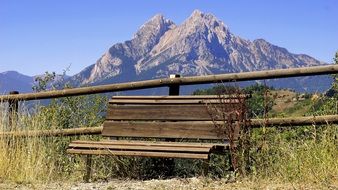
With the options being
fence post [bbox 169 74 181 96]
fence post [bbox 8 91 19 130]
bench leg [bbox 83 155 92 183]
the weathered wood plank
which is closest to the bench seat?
bench leg [bbox 83 155 92 183]

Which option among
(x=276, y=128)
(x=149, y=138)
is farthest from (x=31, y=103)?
(x=276, y=128)

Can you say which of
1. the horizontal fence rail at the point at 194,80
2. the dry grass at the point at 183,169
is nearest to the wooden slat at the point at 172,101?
the horizontal fence rail at the point at 194,80

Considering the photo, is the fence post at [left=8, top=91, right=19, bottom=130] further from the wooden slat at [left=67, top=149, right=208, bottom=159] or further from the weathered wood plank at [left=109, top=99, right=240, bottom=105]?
the wooden slat at [left=67, top=149, right=208, bottom=159]

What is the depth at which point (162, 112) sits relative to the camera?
255 inches

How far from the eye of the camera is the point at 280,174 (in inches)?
193

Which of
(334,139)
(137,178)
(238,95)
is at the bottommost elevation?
(137,178)

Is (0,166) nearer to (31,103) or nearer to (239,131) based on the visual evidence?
(31,103)

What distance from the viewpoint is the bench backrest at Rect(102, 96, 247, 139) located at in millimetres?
6039

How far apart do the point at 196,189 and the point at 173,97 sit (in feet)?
6.57

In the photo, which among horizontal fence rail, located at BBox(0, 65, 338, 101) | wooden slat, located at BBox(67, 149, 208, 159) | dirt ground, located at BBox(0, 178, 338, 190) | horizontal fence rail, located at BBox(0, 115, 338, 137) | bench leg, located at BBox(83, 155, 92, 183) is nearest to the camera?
dirt ground, located at BBox(0, 178, 338, 190)

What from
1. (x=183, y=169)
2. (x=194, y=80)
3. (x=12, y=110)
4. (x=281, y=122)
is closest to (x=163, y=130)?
(x=183, y=169)

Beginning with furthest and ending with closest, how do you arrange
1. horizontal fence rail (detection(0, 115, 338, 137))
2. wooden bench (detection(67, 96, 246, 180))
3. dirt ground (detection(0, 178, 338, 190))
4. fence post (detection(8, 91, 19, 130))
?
fence post (detection(8, 91, 19, 130)) → horizontal fence rail (detection(0, 115, 338, 137)) → wooden bench (detection(67, 96, 246, 180)) → dirt ground (detection(0, 178, 338, 190))

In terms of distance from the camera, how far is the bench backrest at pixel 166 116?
6.04m

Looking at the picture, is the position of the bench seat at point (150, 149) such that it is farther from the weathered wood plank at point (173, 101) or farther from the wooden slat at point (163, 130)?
the weathered wood plank at point (173, 101)
